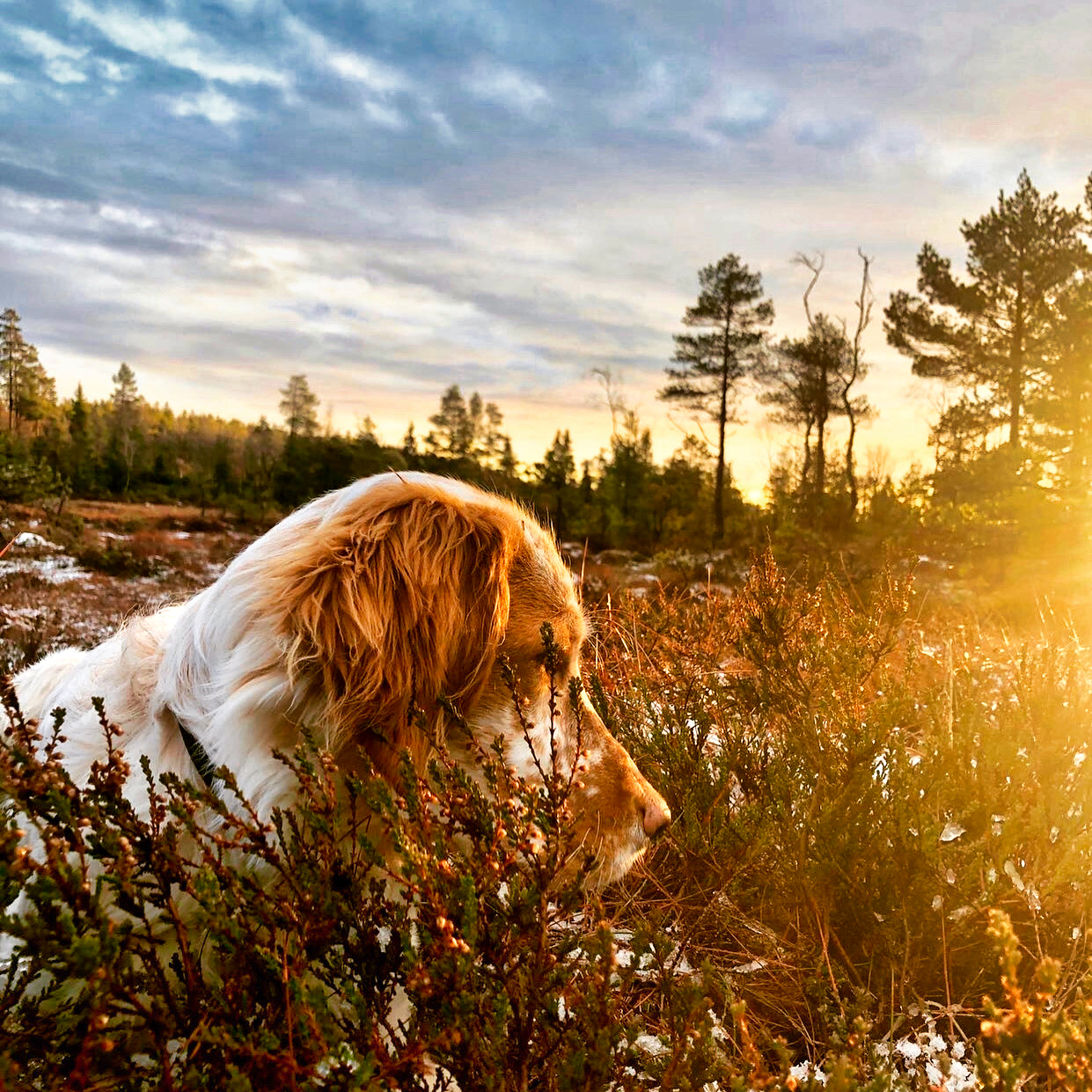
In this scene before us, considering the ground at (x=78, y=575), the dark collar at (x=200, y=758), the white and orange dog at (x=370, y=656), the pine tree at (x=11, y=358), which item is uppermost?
the pine tree at (x=11, y=358)

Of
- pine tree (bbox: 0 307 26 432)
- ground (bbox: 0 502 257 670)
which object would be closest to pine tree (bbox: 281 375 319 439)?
pine tree (bbox: 0 307 26 432)

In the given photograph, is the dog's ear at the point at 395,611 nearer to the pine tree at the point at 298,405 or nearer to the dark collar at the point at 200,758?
the dark collar at the point at 200,758

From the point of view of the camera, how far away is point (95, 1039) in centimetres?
88

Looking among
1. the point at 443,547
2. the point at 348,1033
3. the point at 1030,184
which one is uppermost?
the point at 1030,184

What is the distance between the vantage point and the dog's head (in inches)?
72.9

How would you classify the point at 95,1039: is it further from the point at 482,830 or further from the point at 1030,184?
the point at 1030,184

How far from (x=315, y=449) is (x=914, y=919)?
181 ft

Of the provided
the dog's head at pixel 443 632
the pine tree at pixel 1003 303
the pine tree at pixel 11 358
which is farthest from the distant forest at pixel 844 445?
the pine tree at pixel 11 358

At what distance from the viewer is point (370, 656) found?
187 centimetres

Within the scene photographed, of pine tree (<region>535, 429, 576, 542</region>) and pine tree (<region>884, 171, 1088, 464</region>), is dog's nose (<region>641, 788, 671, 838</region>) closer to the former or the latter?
pine tree (<region>884, 171, 1088, 464</region>)

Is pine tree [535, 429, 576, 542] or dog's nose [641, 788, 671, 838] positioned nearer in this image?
dog's nose [641, 788, 671, 838]

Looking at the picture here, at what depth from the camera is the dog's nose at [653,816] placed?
7.75ft

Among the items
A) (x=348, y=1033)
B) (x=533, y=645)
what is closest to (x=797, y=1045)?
(x=533, y=645)

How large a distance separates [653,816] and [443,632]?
930mm
